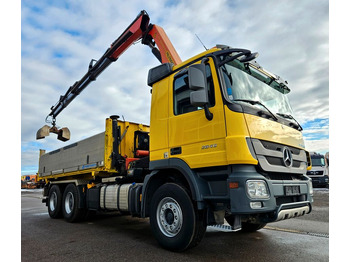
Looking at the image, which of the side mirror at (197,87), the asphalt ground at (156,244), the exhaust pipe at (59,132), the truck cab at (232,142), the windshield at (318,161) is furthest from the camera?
the windshield at (318,161)

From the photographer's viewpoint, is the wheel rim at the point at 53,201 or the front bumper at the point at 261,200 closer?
the front bumper at the point at 261,200

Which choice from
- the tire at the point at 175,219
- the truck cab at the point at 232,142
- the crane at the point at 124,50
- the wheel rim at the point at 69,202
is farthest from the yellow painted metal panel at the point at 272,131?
the wheel rim at the point at 69,202

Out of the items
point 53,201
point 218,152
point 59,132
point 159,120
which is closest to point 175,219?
point 218,152

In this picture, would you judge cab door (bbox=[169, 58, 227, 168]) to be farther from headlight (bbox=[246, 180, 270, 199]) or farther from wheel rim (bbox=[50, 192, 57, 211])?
wheel rim (bbox=[50, 192, 57, 211])

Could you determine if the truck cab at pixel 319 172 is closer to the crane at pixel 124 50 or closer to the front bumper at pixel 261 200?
the crane at pixel 124 50

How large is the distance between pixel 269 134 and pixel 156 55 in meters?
4.85

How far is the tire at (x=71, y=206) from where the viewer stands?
732cm

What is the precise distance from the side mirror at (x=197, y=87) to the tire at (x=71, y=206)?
514 centimetres

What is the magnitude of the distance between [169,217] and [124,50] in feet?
20.2

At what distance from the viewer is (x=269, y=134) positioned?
3.81 meters

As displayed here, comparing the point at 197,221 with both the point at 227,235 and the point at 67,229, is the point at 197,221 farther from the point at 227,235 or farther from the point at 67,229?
the point at 67,229

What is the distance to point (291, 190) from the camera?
3826mm

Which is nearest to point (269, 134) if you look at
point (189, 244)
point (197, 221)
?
point (197, 221)

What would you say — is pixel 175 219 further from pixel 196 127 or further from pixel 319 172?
pixel 319 172
